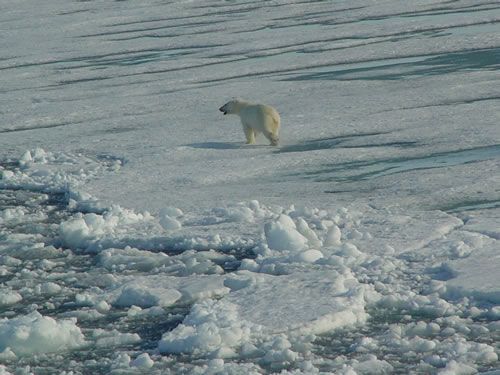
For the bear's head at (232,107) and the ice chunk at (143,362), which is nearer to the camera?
the ice chunk at (143,362)

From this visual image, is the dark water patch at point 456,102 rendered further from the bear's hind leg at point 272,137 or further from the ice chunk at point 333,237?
the ice chunk at point 333,237

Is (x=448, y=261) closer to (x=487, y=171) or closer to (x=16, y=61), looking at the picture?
(x=487, y=171)

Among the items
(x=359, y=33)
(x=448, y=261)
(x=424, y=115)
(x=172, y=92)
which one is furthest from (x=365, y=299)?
(x=359, y=33)

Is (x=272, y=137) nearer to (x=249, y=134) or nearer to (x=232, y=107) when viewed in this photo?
(x=249, y=134)

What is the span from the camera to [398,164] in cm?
699

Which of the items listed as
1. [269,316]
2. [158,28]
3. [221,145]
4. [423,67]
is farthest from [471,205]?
[158,28]

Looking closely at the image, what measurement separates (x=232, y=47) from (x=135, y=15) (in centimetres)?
656

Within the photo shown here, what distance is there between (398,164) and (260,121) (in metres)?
1.33

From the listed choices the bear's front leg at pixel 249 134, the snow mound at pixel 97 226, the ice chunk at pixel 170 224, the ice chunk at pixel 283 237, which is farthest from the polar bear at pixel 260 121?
the ice chunk at pixel 283 237

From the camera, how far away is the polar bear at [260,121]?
7.86 m

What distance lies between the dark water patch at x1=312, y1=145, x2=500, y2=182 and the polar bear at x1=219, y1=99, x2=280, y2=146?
0.94 metres

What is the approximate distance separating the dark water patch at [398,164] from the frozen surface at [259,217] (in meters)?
0.03

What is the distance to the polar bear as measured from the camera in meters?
7.86

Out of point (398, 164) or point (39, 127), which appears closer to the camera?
point (398, 164)
